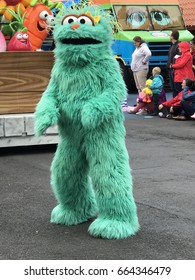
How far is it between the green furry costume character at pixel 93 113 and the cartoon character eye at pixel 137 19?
497 inches

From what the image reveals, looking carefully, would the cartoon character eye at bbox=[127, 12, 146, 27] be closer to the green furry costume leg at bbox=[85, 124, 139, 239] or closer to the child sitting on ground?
the child sitting on ground

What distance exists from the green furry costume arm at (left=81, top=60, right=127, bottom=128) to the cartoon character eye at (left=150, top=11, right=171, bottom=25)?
13125mm

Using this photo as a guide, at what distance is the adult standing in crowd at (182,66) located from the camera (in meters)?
12.7

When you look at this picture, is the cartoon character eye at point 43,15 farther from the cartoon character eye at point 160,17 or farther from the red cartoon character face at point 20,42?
the cartoon character eye at point 160,17

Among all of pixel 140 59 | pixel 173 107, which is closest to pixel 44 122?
pixel 173 107

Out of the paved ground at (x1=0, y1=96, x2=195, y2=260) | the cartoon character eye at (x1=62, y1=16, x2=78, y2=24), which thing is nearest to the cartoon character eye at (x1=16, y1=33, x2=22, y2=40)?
the paved ground at (x1=0, y1=96, x2=195, y2=260)

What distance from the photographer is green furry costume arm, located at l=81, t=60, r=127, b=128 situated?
4266 mm

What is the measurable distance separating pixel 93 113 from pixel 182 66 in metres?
8.76

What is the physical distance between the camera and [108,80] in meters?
4.43

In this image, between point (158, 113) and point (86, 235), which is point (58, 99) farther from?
point (158, 113)

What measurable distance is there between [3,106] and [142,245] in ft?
13.2

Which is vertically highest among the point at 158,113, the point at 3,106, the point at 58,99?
the point at 58,99

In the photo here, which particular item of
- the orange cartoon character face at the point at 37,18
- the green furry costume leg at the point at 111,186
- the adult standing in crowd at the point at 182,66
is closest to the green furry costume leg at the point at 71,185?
the green furry costume leg at the point at 111,186
